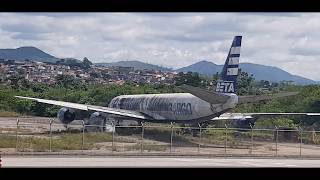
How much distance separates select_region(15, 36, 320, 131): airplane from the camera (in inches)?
1436

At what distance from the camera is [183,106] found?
133ft

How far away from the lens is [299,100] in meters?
60.0

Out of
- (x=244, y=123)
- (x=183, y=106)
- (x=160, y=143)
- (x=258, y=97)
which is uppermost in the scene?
(x=258, y=97)

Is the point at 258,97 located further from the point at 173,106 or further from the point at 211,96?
the point at 173,106

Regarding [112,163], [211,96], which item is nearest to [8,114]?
[211,96]

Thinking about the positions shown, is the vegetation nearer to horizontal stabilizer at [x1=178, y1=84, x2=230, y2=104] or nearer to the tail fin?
the tail fin

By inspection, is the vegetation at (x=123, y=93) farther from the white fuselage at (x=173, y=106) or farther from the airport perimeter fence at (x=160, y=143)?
the white fuselage at (x=173, y=106)
